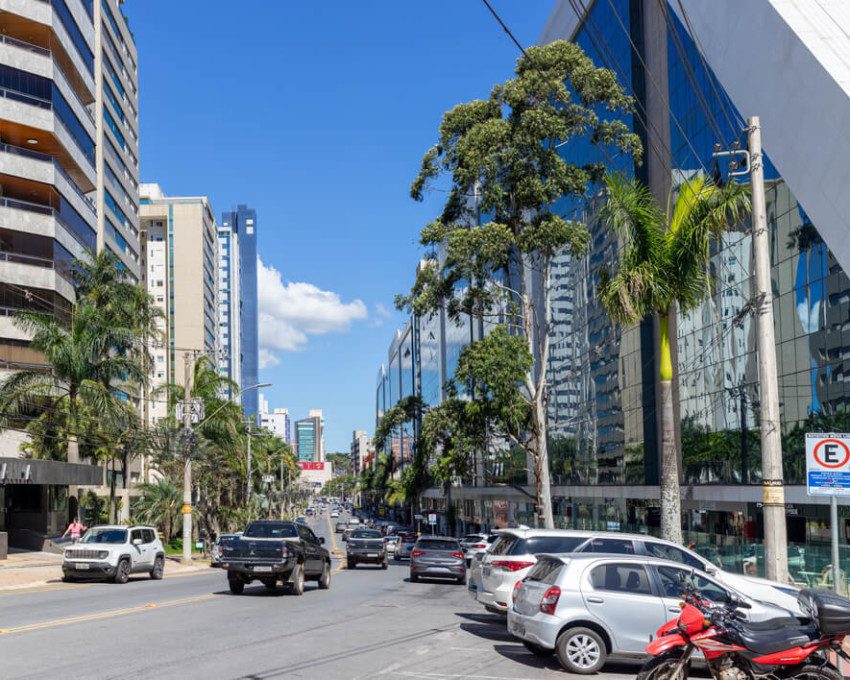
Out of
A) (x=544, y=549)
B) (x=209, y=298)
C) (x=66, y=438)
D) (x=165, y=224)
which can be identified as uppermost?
(x=165, y=224)

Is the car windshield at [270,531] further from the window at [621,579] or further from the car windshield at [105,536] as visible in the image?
the window at [621,579]

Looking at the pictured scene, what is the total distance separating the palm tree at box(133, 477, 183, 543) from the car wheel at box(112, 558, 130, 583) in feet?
95.7

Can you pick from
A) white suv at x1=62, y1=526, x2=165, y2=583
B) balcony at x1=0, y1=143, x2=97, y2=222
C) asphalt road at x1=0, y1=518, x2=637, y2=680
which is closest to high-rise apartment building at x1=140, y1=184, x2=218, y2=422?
balcony at x1=0, y1=143, x2=97, y2=222

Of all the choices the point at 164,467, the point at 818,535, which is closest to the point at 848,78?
the point at 818,535

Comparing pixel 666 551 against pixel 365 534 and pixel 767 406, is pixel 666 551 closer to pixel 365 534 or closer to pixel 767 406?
pixel 767 406

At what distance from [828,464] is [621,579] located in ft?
11.2

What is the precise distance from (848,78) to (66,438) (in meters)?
35.5

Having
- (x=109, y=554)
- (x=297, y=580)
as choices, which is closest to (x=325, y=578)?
(x=297, y=580)

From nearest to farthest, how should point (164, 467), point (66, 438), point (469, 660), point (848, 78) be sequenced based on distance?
point (469, 660) → point (848, 78) → point (66, 438) → point (164, 467)

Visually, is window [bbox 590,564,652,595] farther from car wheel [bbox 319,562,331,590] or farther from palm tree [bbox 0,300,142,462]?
palm tree [bbox 0,300,142,462]

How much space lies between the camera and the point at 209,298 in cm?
14012

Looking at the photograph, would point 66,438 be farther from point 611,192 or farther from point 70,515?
point 611,192

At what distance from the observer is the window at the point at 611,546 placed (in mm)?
15266

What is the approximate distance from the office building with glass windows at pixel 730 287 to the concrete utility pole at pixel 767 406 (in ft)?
20.1
